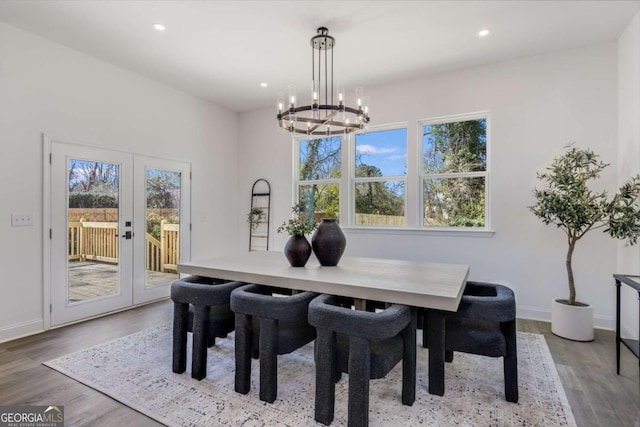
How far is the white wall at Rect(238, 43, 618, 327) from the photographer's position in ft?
11.3

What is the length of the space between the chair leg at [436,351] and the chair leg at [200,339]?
5.08 ft

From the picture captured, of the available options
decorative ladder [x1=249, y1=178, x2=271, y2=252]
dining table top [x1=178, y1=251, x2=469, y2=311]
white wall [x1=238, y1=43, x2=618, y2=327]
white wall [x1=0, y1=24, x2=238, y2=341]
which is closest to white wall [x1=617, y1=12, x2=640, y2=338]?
white wall [x1=238, y1=43, x2=618, y2=327]

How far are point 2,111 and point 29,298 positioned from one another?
1802 mm

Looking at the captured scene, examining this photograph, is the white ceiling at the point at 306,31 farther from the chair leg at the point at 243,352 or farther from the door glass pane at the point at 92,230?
the chair leg at the point at 243,352

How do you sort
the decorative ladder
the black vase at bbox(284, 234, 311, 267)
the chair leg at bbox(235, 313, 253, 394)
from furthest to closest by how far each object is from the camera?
the decorative ladder, the black vase at bbox(284, 234, 311, 267), the chair leg at bbox(235, 313, 253, 394)

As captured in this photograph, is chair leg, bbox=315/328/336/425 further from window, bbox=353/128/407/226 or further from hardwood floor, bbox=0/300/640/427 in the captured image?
window, bbox=353/128/407/226

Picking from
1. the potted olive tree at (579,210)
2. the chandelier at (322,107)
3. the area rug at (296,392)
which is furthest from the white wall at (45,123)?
the potted olive tree at (579,210)

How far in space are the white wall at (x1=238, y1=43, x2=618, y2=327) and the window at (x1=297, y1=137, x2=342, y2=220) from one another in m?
1.01

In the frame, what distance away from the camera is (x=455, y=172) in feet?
13.8

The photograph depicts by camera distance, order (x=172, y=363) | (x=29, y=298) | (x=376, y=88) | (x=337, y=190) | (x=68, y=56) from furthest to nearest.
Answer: (x=337, y=190), (x=376, y=88), (x=68, y=56), (x=29, y=298), (x=172, y=363)

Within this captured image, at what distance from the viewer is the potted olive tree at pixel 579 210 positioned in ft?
9.40

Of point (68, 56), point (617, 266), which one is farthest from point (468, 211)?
point (68, 56)

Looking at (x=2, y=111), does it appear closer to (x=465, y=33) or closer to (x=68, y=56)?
(x=68, y=56)

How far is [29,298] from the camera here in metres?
3.29
